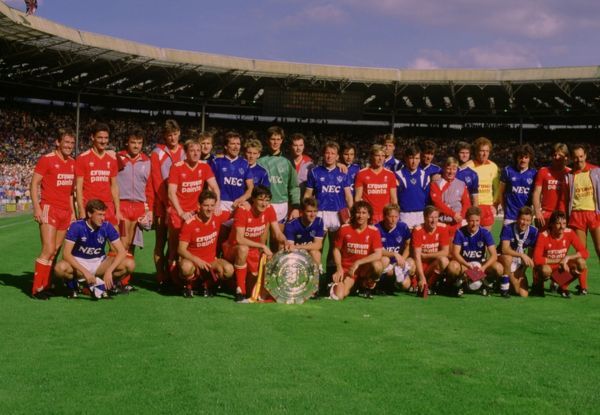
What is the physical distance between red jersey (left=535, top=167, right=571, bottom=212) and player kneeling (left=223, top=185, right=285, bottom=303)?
3.65 meters

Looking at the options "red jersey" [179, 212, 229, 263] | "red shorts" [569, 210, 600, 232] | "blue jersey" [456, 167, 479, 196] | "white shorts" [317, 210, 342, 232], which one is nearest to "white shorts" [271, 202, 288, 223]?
"white shorts" [317, 210, 342, 232]

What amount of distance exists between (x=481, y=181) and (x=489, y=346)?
408 cm

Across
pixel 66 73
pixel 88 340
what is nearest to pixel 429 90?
pixel 66 73

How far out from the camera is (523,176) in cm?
816

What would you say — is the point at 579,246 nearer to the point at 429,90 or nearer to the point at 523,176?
the point at 523,176

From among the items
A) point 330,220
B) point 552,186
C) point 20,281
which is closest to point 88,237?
point 20,281

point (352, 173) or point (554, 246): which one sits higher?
point (352, 173)

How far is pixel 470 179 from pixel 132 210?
171 inches

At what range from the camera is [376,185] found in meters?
7.57

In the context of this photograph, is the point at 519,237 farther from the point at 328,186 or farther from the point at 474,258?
the point at 328,186

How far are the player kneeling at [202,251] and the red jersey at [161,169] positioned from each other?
0.80 metres

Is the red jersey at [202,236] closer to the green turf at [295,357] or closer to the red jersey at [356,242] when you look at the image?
the green turf at [295,357]

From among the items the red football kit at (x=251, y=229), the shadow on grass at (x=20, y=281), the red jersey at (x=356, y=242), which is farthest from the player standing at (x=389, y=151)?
the shadow on grass at (x=20, y=281)

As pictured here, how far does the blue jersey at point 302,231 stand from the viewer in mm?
6984
